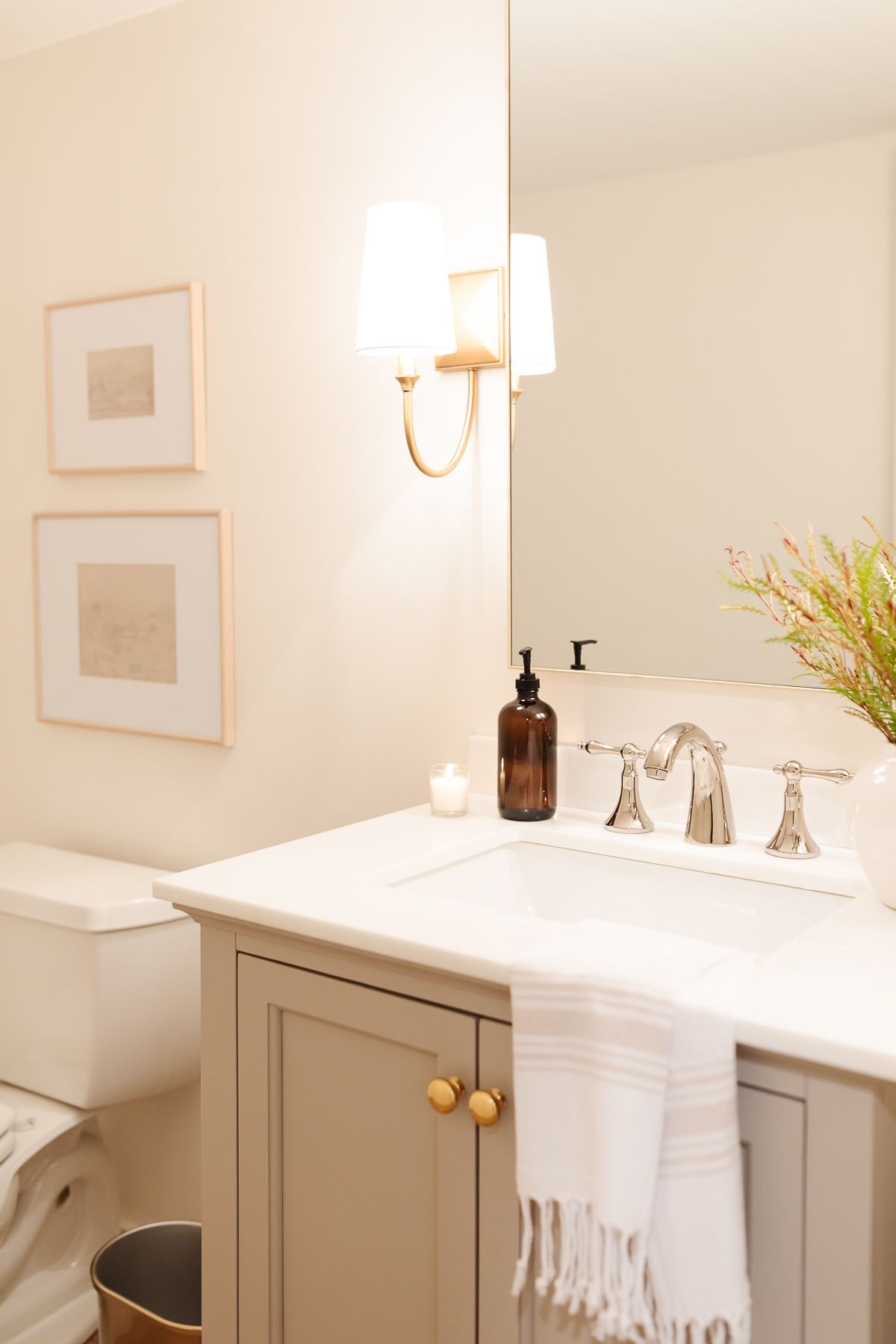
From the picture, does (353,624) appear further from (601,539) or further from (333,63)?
(333,63)

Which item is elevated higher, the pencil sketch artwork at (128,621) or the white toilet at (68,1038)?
the pencil sketch artwork at (128,621)

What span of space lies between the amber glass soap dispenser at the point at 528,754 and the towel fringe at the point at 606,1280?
0.61m

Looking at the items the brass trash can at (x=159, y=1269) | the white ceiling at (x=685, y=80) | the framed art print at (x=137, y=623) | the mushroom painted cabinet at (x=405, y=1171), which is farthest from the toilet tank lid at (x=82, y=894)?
the white ceiling at (x=685, y=80)

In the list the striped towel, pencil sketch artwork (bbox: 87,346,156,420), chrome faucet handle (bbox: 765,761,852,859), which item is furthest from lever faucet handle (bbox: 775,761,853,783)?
pencil sketch artwork (bbox: 87,346,156,420)

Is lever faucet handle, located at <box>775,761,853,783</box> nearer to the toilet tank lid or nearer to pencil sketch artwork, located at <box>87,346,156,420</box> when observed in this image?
the toilet tank lid

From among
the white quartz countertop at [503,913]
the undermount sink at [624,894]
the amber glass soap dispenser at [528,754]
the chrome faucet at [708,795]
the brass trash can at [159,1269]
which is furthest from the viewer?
the brass trash can at [159,1269]

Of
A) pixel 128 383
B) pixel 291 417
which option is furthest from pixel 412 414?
pixel 128 383

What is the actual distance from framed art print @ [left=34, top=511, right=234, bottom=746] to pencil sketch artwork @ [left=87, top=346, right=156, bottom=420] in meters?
0.18

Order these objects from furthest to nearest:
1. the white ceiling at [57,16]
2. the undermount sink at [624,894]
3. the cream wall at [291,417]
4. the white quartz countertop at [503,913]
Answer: the white ceiling at [57,16] → the cream wall at [291,417] → the undermount sink at [624,894] → the white quartz countertop at [503,913]

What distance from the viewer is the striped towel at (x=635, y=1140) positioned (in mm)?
910

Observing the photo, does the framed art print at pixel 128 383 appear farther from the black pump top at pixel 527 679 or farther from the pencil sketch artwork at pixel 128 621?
the black pump top at pixel 527 679

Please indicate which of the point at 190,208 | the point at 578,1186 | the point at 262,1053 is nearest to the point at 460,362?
the point at 190,208

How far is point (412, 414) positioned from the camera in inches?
65.8

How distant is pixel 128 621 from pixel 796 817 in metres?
1.24
